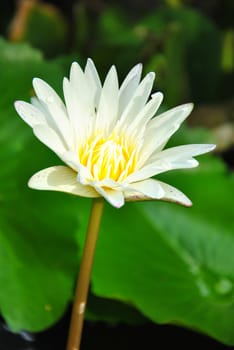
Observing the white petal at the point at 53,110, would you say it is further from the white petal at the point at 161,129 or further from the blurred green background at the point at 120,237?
the blurred green background at the point at 120,237

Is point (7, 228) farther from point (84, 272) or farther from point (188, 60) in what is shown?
point (188, 60)

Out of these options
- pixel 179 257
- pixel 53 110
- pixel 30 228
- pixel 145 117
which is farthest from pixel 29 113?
pixel 179 257

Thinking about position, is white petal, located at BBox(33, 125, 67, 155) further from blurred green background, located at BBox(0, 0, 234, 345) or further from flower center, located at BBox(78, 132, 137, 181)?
blurred green background, located at BBox(0, 0, 234, 345)

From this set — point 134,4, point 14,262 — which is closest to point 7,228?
point 14,262

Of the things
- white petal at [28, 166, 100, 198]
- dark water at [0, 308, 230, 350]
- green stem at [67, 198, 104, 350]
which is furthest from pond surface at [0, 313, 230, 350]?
white petal at [28, 166, 100, 198]

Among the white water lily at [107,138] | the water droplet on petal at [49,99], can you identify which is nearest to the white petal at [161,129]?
the white water lily at [107,138]

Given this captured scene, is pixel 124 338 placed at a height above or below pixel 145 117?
below

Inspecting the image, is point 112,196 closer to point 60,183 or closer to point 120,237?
point 60,183
